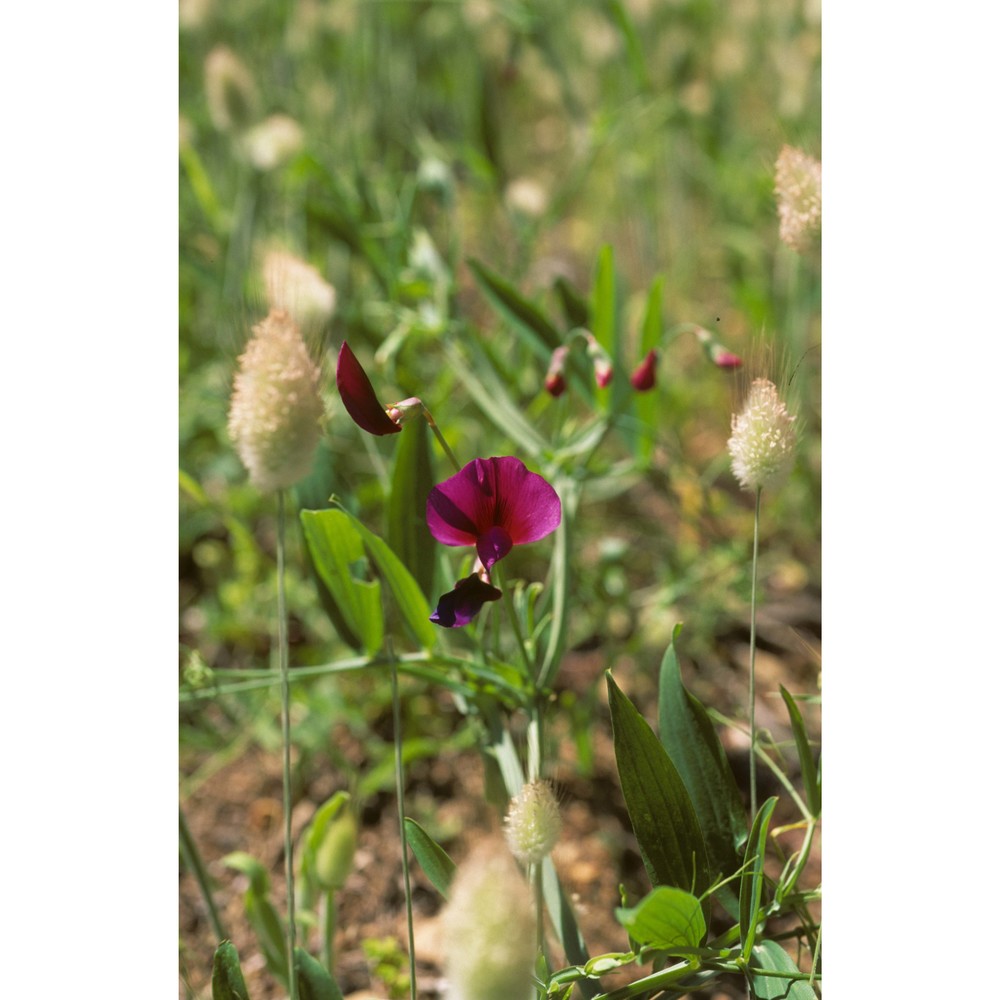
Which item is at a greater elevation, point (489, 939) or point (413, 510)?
point (413, 510)

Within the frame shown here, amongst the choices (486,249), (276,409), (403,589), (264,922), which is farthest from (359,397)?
(486,249)

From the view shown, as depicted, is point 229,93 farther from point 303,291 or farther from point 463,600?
point 463,600

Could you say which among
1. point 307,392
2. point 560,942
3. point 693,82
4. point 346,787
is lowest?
point 560,942

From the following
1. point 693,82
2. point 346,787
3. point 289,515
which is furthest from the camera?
point 693,82

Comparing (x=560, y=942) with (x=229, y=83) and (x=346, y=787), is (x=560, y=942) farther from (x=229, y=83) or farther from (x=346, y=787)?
(x=229, y=83)

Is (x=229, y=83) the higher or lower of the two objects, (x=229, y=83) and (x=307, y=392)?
the higher
